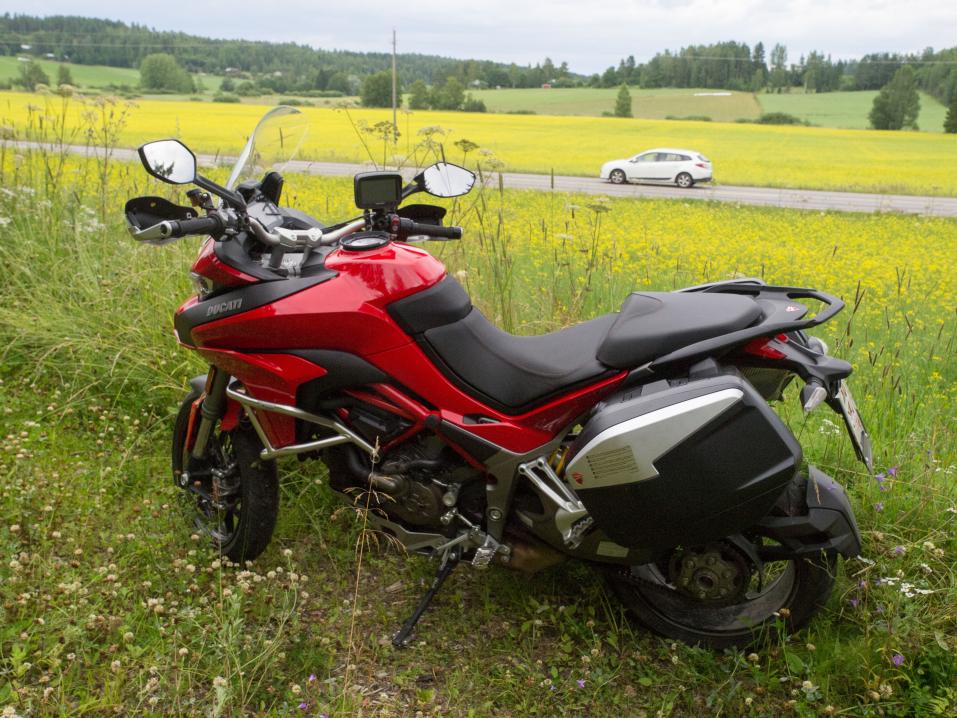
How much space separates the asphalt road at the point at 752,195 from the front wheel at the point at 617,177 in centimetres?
35

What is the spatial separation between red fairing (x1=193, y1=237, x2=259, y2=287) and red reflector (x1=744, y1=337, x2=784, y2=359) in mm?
1440

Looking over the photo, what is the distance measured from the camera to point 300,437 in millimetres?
2775

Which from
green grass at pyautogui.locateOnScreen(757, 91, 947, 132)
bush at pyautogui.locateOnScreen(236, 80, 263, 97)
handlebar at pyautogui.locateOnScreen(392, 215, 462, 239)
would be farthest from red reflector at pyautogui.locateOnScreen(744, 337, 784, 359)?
green grass at pyautogui.locateOnScreen(757, 91, 947, 132)

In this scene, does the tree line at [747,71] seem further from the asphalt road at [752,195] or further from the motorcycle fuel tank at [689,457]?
the motorcycle fuel tank at [689,457]

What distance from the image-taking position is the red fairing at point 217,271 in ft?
8.34

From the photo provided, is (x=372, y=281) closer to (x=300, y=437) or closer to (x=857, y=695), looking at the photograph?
(x=300, y=437)

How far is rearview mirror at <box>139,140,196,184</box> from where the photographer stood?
2158mm

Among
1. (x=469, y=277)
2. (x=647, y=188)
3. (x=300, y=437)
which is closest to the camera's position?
(x=300, y=437)

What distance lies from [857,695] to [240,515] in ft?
6.80

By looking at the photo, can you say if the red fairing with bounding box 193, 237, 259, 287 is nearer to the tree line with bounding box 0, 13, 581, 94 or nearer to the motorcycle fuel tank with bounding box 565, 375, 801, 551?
the motorcycle fuel tank with bounding box 565, 375, 801, 551

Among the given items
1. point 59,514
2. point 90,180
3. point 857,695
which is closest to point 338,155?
point 90,180

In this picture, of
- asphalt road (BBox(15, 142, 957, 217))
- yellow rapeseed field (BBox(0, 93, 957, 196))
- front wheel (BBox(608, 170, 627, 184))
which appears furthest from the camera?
yellow rapeseed field (BBox(0, 93, 957, 196))

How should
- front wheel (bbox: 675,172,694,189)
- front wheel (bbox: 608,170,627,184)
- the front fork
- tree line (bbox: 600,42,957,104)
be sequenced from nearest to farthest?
1. the front fork
2. front wheel (bbox: 608,170,627,184)
3. front wheel (bbox: 675,172,694,189)
4. tree line (bbox: 600,42,957,104)

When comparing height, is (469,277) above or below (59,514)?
above
